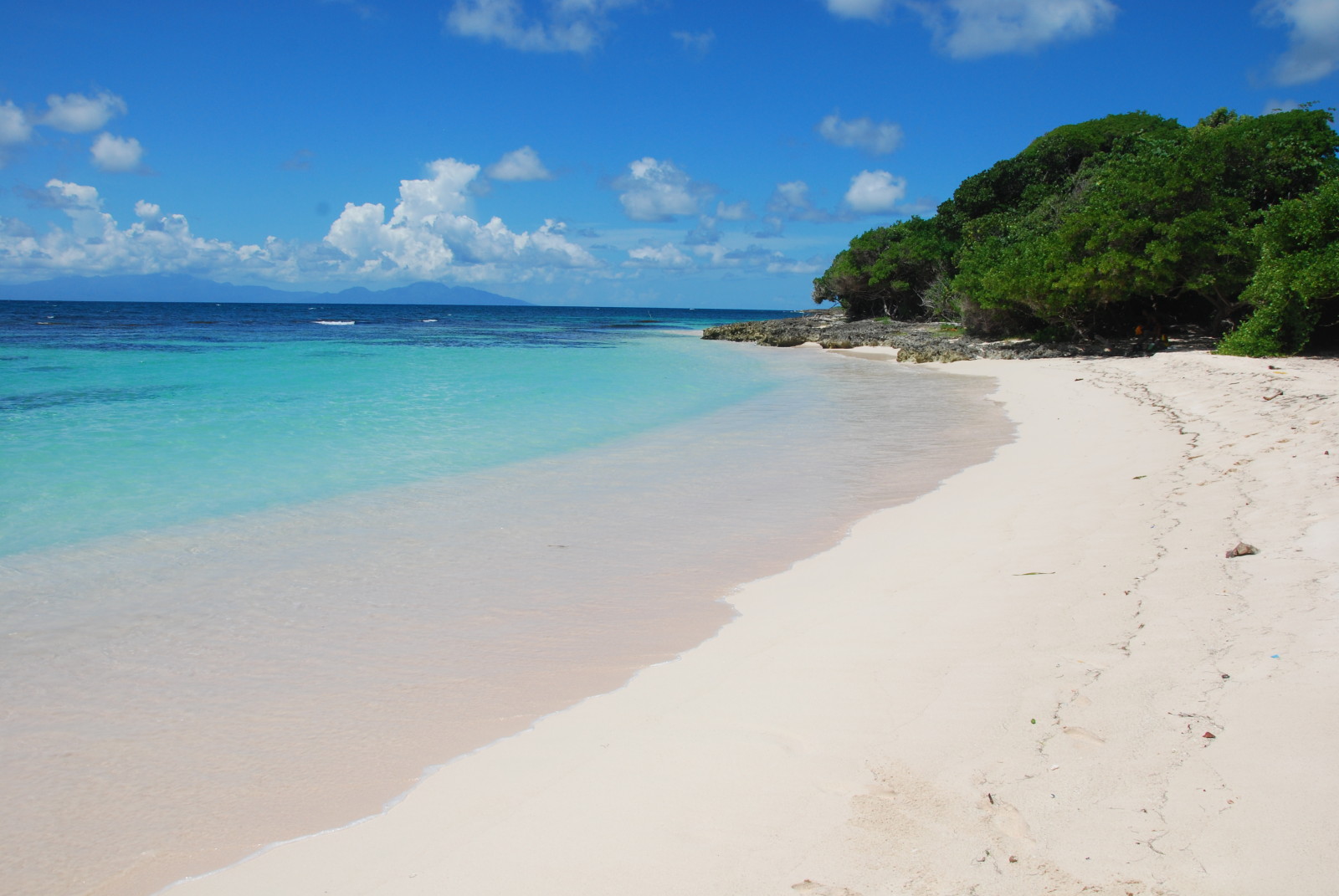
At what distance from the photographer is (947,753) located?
9.63 feet

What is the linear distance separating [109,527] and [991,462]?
9367mm

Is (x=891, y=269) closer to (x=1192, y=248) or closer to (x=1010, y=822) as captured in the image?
(x=1192, y=248)

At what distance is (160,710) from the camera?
3695mm

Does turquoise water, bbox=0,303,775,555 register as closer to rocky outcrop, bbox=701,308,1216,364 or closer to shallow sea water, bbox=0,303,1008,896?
shallow sea water, bbox=0,303,1008,896

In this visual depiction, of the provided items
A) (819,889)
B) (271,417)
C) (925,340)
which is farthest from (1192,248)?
(819,889)

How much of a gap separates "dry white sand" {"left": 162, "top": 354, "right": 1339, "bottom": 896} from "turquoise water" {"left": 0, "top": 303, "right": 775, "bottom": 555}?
229 inches

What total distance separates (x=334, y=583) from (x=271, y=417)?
9619 mm

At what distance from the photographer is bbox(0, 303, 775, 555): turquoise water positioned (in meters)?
8.09

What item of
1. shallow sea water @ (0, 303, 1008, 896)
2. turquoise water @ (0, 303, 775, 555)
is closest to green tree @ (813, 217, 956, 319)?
turquoise water @ (0, 303, 775, 555)

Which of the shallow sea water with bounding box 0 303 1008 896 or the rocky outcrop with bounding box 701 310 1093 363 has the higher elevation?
the rocky outcrop with bounding box 701 310 1093 363

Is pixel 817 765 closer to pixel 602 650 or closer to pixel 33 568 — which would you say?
pixel 602 650

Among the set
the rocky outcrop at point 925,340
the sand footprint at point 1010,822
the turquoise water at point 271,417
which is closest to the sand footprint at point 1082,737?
the sand footprint at point 1010,822

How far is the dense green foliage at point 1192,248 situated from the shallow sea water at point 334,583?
24.0ft

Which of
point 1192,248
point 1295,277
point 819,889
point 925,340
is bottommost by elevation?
point 819,889
